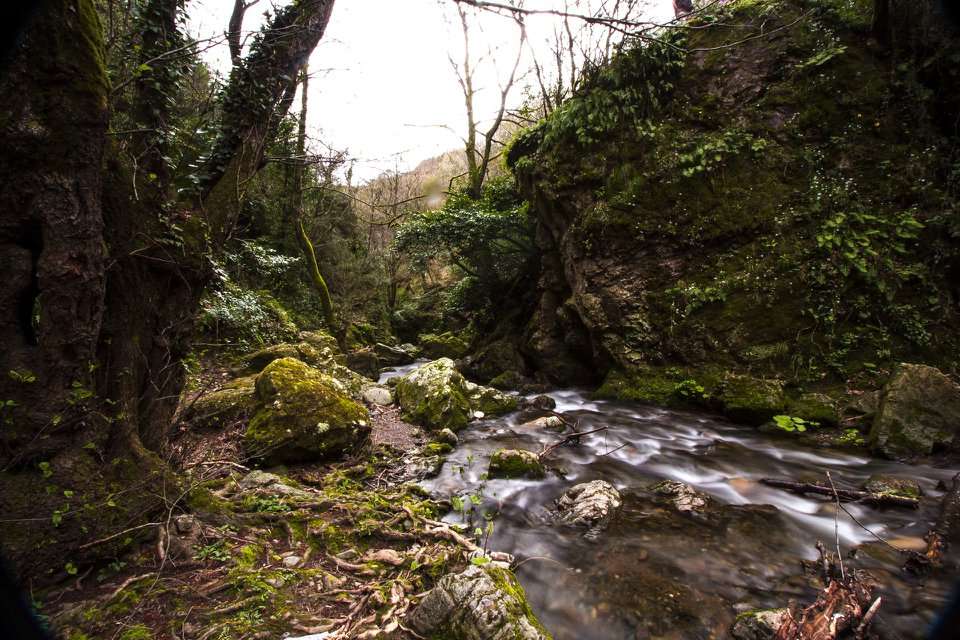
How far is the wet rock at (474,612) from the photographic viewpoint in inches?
78.0

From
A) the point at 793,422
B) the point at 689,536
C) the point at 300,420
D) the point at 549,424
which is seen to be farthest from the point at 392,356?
the point at 689,536

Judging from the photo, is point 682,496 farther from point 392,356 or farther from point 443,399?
point 392,356

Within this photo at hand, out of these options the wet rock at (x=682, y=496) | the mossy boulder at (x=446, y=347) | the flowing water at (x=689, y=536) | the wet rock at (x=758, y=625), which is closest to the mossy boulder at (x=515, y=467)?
the flowing water at (x=689, y=536)

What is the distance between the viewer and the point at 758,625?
2383mm

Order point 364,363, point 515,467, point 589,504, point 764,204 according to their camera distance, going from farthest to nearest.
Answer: point 364,363
point 764,204
point 515,467
point 589,504

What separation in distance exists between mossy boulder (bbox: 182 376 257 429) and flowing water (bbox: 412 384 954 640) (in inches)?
106

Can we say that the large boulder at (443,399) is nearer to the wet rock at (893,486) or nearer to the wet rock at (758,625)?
the wet rock at (758,625)

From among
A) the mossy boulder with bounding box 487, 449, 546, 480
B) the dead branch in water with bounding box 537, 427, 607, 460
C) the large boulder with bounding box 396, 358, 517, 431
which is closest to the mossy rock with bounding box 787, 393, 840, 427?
the dead branch in water with bounding box 537, 427, 607, 460

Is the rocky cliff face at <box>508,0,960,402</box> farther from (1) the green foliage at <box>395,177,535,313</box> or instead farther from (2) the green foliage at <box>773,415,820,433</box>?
(1) the green foliage at <box>395,177,535,313</box>

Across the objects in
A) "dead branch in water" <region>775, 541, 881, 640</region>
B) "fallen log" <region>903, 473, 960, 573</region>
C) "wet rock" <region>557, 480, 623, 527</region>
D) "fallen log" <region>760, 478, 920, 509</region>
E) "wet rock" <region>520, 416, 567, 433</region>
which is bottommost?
"wet rock" <region>520, 416, 567, 433</region>

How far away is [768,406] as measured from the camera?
20.0 ft

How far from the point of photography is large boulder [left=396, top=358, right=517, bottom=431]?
675 centimetres

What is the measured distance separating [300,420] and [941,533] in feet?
20.8

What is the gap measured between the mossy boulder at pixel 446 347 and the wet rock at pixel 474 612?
1274 cm
